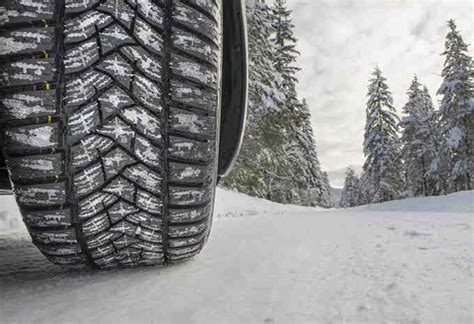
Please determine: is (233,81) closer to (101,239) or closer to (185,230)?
(185,230)

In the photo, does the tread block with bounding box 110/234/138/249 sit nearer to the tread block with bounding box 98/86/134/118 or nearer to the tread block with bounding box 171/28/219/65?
the tread block with bounding box 98/86/134/118

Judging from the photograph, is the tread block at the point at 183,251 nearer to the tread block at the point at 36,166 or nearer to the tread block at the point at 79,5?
the tread block at the point at 36,166

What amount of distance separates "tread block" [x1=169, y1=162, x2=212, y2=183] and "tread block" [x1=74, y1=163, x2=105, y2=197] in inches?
7.8

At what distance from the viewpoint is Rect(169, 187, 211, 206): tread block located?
1.17m

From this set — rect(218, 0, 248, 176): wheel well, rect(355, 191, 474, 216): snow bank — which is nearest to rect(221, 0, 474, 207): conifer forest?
rect(355, 191, 474, 216): snow bank

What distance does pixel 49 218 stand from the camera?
1.09 m

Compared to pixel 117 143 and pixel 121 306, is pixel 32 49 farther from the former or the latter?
pixel 121 306

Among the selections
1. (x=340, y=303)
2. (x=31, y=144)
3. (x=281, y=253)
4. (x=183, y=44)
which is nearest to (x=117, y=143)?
(x=31, y=144)

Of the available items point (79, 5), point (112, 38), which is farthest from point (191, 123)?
point (79, 5)

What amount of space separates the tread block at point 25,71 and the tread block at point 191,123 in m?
0.33

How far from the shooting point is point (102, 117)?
102 centimetres

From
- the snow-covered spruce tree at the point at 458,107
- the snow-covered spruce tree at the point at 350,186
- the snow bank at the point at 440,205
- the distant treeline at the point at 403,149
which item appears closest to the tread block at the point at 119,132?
the snow bank at the point at 440,205

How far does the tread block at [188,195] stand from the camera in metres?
1.17

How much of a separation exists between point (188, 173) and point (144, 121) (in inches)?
8.2
